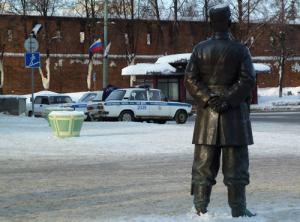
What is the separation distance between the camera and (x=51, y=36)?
2501 inches

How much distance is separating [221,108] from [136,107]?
21.6 meters

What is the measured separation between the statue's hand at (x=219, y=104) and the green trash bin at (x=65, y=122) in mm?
11678

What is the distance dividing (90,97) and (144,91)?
4.37m

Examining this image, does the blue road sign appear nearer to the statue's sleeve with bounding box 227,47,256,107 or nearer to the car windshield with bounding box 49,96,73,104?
the car windshield with bounding box 49,96,73,104

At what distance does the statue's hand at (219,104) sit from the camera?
6867 mm

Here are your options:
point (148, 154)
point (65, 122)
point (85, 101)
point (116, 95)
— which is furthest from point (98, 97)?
point (148, 154)

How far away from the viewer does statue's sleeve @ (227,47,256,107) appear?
687 centimetres

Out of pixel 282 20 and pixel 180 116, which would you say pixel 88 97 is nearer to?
pixel 180 116

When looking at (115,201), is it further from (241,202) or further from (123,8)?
(123,8)

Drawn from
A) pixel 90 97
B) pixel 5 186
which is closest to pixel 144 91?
pixel 90 97

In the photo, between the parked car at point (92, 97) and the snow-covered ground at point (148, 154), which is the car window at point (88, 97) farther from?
the snow-covered ground at point (148, 154)

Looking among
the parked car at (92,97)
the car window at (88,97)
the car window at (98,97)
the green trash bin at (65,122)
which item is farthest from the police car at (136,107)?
the green trash bin at (65,122)

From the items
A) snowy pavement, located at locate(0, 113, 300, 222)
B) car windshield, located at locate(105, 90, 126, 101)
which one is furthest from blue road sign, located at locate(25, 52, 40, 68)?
car windshield, located at locate(105, 90, 126, 101)

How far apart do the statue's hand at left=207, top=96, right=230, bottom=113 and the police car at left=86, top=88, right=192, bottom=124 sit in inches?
833
